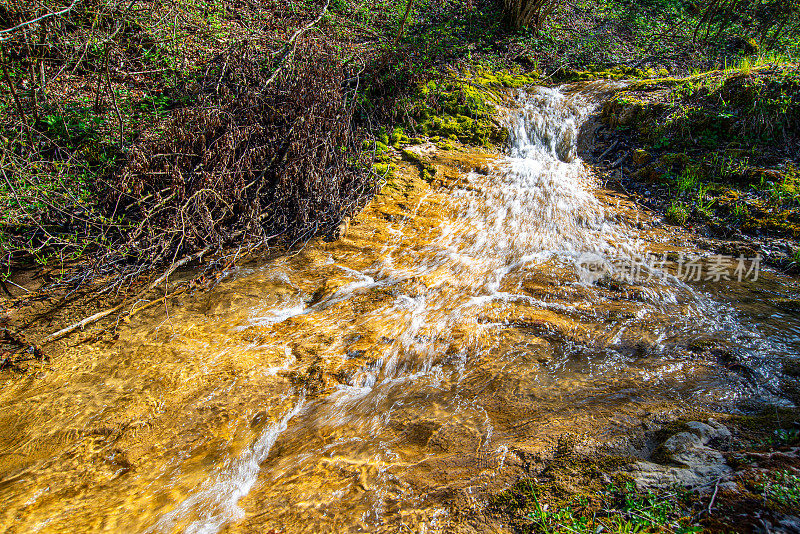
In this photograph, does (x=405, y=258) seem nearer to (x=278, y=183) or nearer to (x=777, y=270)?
(x=278, y=183)

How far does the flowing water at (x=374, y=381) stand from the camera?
2.08 metres

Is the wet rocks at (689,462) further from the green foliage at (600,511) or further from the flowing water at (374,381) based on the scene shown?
the flowing water at (374,381)

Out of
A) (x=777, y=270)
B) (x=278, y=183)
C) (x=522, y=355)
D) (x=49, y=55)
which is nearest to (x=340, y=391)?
(x=522, y=355)

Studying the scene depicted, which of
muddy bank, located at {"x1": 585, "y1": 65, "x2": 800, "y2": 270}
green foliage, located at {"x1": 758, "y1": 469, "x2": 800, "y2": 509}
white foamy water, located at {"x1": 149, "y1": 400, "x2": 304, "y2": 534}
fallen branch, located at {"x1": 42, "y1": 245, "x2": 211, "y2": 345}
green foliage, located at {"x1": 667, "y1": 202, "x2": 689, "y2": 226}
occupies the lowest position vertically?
white foamy water, located at {"x1": 149, "y1": 400, "x2": 304, "y2": 534}

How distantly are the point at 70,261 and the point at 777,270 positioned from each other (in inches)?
318

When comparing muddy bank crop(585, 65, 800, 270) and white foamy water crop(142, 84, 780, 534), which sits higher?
muddy bank crop(585, 65, 800, 270)

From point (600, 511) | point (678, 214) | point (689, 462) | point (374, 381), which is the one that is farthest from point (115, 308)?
point (678, 214)

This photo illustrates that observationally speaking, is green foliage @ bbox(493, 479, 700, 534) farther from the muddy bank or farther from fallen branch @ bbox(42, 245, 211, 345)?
the muddy bank

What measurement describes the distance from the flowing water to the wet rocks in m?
0.26

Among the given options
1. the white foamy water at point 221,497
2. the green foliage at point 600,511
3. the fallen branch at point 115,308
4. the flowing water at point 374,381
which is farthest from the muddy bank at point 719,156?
the fallen branch at point 115,308

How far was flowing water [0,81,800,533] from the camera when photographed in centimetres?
208

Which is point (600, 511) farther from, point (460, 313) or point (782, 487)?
point (460, 313)

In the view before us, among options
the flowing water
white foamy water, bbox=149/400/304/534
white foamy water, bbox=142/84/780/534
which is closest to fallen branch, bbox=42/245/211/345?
the flowing water

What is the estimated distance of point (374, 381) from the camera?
3055 mm
